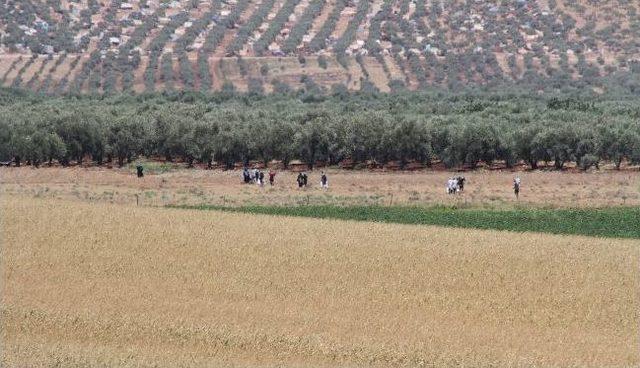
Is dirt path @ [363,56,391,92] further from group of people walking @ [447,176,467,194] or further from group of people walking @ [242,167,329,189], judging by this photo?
group of people walking @ [447,176,467,194]

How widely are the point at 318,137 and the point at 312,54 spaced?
87.5 meters

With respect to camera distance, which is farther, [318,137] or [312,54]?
[312,54]

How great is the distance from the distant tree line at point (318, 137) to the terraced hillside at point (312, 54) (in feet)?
183

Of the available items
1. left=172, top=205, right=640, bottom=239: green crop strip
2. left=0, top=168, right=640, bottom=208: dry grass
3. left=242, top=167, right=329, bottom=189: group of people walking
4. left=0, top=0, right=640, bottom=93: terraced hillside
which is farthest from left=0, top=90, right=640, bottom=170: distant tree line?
left=0, top=0, right=640, bottom=93: terraced hillside

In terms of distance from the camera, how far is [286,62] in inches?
6929

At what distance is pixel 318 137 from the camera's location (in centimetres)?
9581

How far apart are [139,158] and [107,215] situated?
58.6 m

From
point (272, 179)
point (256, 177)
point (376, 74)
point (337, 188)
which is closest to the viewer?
point (337, 188)

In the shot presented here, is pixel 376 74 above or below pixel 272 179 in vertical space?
above

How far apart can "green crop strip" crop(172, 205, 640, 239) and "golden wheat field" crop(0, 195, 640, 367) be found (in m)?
8.35

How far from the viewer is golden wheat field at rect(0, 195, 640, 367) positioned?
97.0ft

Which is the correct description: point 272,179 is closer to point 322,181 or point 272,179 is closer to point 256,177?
point 256,177

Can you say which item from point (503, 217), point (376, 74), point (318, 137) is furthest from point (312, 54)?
point (503, 217)

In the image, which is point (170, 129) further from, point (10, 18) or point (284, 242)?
point (10, 18)
